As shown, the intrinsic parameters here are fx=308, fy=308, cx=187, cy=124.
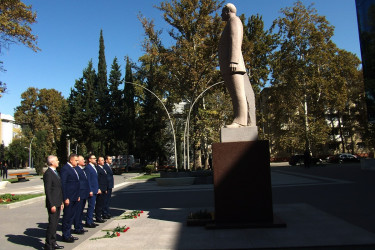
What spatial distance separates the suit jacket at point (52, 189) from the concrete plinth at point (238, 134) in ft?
11.5

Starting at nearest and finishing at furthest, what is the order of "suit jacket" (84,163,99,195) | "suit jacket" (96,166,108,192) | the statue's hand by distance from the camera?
1. the statue's hand
2. "suit jacket" (84,163,99,195)
3. "suit jacket" (96,166,108,192)

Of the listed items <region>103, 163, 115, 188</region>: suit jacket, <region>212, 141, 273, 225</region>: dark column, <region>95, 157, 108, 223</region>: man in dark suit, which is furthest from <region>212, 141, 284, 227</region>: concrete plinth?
<region>103, 163, 115, 188</region>: suit jacket

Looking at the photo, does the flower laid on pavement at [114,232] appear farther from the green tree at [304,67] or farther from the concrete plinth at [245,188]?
the green tree at [304,67]

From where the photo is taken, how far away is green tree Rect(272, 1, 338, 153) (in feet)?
123

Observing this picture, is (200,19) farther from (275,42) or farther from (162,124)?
(162,124)

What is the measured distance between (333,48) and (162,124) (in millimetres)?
24592

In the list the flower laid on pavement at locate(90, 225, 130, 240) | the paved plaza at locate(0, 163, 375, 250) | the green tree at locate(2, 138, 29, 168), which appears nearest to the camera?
the paved plaza at locate(0, 163, 375, 250)

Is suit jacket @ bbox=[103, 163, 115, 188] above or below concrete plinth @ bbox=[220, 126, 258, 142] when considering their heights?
below

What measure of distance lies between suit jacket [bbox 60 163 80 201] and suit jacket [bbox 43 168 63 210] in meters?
0.38

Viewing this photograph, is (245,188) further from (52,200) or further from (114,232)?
(52,200)

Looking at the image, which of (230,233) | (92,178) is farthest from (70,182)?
(230,233)

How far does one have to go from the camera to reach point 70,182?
20.8ft

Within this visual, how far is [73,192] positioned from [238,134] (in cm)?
375

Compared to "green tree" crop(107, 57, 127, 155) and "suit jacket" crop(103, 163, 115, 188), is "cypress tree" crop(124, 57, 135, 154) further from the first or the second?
"suit jacket" crop(103, 163, 115, 188)
